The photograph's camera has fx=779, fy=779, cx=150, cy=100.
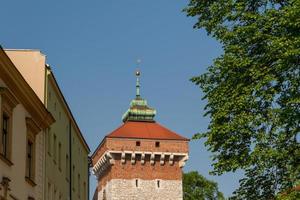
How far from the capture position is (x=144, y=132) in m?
69.4

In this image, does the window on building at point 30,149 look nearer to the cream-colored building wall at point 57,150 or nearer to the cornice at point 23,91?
the cornice at point 23,91

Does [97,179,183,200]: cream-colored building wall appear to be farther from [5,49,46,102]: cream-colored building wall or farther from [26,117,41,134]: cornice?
[26,117,41,134]: cornice

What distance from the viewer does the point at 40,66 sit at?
95.2ft

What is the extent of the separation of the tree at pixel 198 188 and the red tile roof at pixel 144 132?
13.4ft

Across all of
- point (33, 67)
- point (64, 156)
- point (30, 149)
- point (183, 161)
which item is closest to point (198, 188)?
point (183, 161)

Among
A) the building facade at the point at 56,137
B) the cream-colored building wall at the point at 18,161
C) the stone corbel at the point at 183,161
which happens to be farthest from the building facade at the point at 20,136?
the stone corbel at the point at 183,161

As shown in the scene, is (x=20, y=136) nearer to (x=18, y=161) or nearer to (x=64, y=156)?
(x=18, y=161)

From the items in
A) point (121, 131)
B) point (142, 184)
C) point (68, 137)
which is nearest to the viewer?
point (68, 137)

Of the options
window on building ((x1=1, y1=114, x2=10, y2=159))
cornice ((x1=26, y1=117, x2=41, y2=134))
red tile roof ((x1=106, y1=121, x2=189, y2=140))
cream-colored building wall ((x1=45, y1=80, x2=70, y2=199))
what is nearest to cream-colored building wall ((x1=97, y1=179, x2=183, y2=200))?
red tile roof ((x1=106, y1=121, x2=189, y2=140))

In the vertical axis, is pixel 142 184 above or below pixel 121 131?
below

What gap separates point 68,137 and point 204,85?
1362 centimetres

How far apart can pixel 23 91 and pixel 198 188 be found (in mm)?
46646

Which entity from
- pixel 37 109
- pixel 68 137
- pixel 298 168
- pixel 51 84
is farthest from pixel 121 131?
pixel 298 168

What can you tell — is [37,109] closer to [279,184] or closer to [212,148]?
[212,148]
